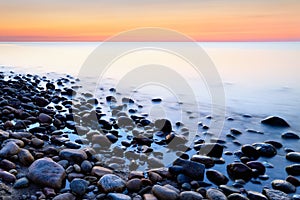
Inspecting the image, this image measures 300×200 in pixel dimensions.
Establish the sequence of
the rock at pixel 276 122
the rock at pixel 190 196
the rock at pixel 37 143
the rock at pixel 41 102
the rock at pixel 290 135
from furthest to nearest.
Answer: the rock at pixel 41 102
the rock at pixel 276 122
the rock at pixel 290 135
the rock at pixel 37 143
the rock at pixel 190 196

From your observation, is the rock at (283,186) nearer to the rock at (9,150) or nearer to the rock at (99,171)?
the rock at (99,171)

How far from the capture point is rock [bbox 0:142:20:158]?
371 centimetres

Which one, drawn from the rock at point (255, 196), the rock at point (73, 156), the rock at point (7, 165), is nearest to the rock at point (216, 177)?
the rock at point (255, 196)

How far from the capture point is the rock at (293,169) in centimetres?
385

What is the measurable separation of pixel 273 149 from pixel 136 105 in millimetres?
4300

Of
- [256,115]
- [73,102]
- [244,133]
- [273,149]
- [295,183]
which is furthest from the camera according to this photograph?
[73,102]

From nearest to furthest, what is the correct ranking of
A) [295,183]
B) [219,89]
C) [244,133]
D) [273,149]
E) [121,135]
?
1. [295,183]
2. [273,149]
3. [121,135]
4. [244,133]
5. [219,89]

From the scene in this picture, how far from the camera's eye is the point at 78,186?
313 centimetres

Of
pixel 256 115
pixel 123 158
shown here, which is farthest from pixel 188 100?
pixel 123 158

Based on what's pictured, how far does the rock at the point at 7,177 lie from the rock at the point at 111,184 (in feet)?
3.38

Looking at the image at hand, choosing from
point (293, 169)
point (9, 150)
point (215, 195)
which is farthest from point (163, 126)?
point (9, 150)

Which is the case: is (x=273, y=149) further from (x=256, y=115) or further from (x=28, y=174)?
(x=28, y=174)

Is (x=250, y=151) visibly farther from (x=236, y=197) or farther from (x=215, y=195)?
(x=215, y=195)

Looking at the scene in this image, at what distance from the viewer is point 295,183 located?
A: 3535 millimetres
